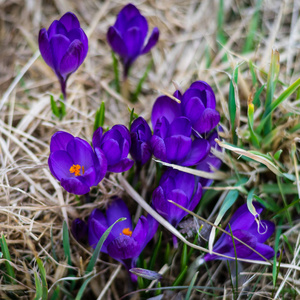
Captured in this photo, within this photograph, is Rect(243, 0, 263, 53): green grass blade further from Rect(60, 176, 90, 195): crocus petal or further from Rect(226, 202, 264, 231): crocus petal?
Rect(60, 176, 90, 195): crocus petal

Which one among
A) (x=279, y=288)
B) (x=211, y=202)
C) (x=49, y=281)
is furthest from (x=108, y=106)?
(x=279, y=288)

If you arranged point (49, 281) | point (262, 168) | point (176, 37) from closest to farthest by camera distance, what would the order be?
point (49, 281), point (262, 168), point (176, 37)

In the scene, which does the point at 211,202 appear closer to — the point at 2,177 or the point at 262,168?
the point at 262,168

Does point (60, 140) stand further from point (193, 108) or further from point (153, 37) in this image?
point (153, 37)

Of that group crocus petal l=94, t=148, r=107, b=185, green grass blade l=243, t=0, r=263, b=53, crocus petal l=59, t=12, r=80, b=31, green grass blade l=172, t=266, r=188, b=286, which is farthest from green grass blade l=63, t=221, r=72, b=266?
green grass blade l=243, t=0, r=263, b=53

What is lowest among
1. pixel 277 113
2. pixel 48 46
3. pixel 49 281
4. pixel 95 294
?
pixel 95 294

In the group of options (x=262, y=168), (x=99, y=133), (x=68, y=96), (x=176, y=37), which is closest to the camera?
(x=99, y=133)

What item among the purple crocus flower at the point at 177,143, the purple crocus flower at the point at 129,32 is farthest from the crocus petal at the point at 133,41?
the purple crocus flower at the point at 177,143
